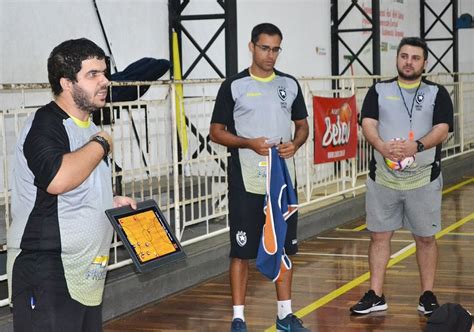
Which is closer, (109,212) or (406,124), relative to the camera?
(109,212)

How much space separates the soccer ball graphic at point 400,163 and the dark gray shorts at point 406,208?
0.18m

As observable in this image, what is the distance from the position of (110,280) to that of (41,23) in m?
2.96

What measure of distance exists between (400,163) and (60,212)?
3.25 meters

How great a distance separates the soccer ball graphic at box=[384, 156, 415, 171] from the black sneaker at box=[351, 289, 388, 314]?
0.90 metres

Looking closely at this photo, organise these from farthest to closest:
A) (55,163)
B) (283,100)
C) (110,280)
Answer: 1. (110,280)
2. (283,100)
3. (55,163)

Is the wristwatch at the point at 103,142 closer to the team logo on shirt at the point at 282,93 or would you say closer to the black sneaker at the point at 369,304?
the team logo on shirt at the point at 282,93

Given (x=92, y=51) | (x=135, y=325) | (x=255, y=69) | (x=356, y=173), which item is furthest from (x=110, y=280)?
(x=356, y=173)

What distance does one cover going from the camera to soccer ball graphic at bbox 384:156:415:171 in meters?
6.17

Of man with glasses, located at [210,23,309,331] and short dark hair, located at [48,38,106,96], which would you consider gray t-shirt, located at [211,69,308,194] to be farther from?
short dark hair, located at [48,38,106,96]

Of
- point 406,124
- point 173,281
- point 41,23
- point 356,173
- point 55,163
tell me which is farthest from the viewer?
point 356,173

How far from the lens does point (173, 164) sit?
301 inches

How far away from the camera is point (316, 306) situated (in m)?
6.90

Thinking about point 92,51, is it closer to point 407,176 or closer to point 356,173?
point 407,176

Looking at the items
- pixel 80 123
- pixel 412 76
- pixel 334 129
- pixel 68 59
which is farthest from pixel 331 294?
pixel 68 59
